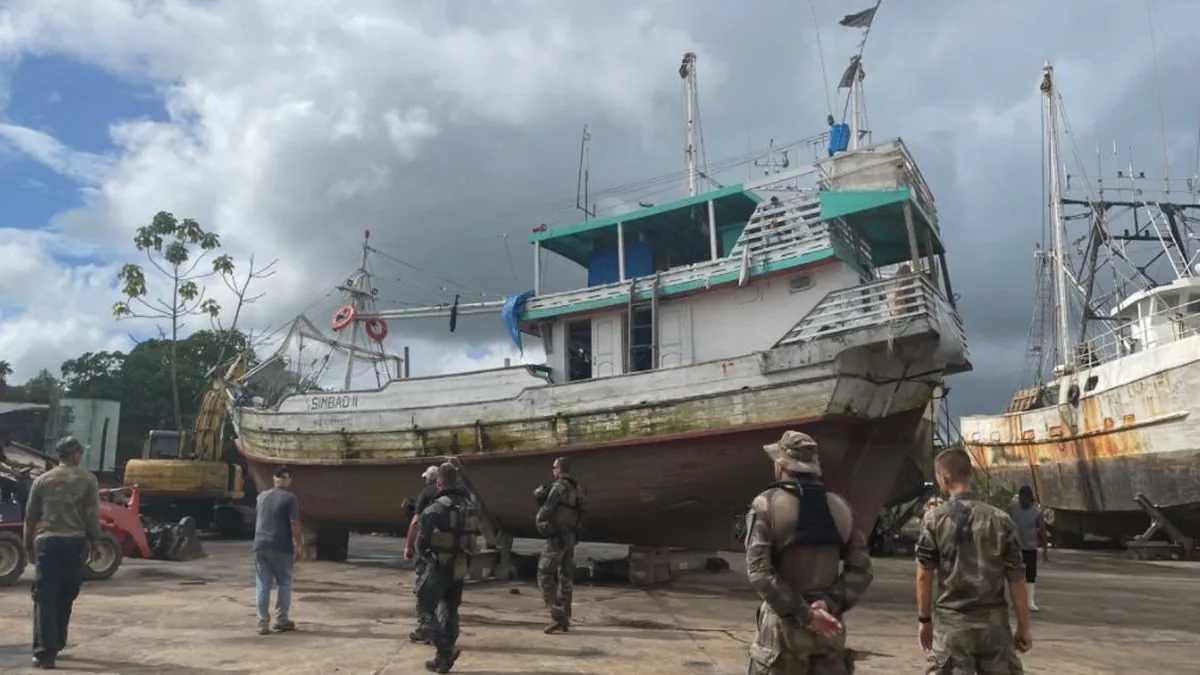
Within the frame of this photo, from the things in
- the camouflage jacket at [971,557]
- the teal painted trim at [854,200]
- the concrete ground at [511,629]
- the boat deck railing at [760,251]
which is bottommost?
the concrete ground at [511,629]

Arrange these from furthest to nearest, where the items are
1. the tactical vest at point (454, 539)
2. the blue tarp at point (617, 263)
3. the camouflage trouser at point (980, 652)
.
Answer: the blue tarp at point (617, 263), the tactical vest at point (454, 539), the camouflage trouser at point (980, 652)

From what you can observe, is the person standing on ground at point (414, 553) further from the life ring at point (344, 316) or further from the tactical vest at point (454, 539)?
the life ring at point (344, 316)

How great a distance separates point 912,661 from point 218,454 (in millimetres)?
16554

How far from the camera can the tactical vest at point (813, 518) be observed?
3025mm

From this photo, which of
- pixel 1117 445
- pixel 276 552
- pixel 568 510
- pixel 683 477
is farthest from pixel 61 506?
pixel 1117 445

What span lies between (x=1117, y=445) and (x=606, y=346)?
47.5 feet

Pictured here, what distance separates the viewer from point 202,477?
56.9ft

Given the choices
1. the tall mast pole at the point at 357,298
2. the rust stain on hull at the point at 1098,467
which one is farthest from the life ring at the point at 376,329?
the rust stain on hull at the point at 1098,467

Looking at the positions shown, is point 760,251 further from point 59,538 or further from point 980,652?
point 59,538

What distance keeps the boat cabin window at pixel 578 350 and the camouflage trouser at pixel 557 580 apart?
17.9ft

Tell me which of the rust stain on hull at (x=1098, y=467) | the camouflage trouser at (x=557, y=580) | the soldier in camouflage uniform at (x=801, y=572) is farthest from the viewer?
the rust stain on hull at (x=1098, y=467)

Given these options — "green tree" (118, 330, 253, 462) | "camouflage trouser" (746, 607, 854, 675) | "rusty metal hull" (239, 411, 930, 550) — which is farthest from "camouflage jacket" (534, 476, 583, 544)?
"green tree" (118, 330, 253, 462)

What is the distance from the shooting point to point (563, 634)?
708cm

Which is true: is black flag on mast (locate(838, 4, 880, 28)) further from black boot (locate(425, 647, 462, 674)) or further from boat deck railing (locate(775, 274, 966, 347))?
black boot (locate(425, 647, 462, 674))
